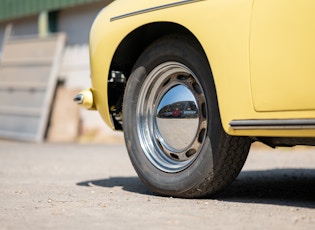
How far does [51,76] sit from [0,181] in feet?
25.5

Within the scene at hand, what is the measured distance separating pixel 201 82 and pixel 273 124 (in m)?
0.64

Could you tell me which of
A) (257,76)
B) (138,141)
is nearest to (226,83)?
(257,76)

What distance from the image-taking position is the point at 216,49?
388 cm

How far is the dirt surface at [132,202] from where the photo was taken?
3.26m

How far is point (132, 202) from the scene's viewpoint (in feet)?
13.3

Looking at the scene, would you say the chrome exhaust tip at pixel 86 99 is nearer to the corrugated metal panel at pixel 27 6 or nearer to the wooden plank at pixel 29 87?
the wooden plank at pixel 29 87

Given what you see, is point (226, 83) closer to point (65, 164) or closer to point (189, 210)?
point (189, 210)

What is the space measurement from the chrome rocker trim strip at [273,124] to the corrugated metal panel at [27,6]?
31.4 feet

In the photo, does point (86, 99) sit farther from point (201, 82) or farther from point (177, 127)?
point (201, 82)

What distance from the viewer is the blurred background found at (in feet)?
42.3

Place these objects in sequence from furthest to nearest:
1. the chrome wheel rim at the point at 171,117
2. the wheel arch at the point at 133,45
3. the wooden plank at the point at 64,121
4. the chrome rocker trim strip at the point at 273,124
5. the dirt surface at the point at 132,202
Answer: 1. the wooden plank at the point at 64,121
2. the wheel arch at the point at 133,45
3. the chrome wheel rim at the point at 171,117
4. the chrome rocker trim strip at the point at 273,124
5. the dirt surface at the point at 132,202

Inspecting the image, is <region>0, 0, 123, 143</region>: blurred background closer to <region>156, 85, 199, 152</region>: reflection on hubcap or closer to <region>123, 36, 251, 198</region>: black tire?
<region>123, 36, 251, 198</region>: black tire

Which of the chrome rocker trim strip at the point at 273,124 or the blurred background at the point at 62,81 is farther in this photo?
the blurred background at the point at 62,81

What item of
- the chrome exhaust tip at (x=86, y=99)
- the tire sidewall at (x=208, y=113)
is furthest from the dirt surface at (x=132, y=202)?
the chrome exhaust tip at (x=86, y=99)
